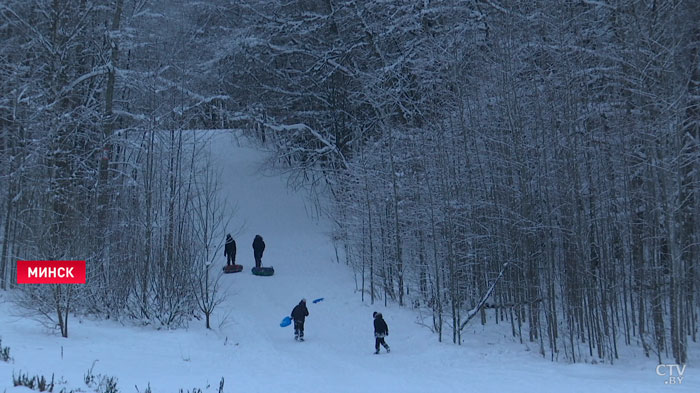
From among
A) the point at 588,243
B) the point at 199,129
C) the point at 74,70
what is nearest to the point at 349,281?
the point at 588,243

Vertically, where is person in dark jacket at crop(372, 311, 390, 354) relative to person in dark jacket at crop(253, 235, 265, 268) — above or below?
below

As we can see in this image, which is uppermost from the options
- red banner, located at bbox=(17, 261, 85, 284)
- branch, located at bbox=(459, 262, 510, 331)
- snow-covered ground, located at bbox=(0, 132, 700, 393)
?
red banner, located at bbox=(17, 261, 85, 284)

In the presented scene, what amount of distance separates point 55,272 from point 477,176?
39.8 feet

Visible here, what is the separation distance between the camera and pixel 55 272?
49.9ft

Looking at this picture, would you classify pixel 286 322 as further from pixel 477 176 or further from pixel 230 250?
pixel 477 176

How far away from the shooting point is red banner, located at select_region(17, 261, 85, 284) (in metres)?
15.2

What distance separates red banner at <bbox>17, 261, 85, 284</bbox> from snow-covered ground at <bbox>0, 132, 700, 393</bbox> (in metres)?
1.30

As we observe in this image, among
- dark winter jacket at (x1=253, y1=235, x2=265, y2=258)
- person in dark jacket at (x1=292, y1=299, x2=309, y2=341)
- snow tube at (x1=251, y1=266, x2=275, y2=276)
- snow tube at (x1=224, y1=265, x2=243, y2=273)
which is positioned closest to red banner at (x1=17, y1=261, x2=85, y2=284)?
person in dark jacket at (x1=292, y1=299, x2=309, y2=341)

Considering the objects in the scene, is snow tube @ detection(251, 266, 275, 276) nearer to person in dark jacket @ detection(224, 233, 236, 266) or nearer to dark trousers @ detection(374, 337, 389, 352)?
person in dark jacket @ detection(224, 233, 236, 266)

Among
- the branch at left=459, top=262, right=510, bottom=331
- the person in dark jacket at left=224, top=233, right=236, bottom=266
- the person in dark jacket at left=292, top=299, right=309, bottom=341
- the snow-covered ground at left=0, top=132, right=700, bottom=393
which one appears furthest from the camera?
the person in dark jacket at left=224, top=233, right=236, bottom=266

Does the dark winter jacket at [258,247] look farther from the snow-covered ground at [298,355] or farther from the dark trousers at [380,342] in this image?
the dark trousers at [380,342]

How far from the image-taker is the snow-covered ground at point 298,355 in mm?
12859

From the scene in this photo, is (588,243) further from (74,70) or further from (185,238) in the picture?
(74,70)

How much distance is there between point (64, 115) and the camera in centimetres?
A: 2117
